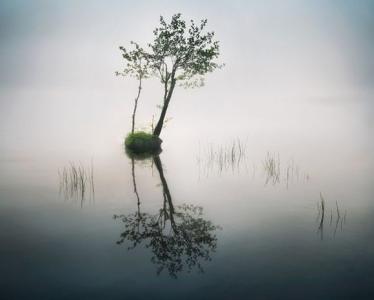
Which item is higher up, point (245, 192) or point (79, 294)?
point (245, 192)

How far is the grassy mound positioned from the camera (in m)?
36.0

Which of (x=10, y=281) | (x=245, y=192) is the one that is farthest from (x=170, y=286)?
(x=245, y=192)

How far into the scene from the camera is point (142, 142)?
36.0m

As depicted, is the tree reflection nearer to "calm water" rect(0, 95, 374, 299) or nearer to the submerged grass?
"calm water" rect(0, 95, 374, 299)

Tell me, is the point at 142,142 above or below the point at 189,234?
above

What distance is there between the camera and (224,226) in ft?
43.1

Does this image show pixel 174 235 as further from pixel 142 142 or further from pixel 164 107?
pixel 164 107

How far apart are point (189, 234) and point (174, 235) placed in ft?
1.53

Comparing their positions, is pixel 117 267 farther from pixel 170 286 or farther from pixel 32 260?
pixel 32 260

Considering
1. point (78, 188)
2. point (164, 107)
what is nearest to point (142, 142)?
point (164, 107)

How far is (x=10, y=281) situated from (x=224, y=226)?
6.55 meters

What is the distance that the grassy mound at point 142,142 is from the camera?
36000 mm

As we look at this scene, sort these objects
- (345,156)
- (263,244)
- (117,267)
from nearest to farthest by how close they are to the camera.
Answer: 1. (117,267)
2. (263,244)
3. (345,156)

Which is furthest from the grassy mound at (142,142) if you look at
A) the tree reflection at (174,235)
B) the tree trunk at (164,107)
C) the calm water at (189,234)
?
the tree reflection at (174,235)
